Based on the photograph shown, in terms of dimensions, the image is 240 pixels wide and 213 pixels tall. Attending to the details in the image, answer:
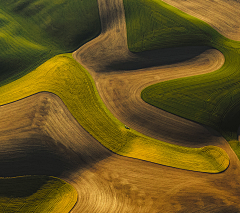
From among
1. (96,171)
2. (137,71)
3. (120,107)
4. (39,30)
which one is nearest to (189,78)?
(137,71)

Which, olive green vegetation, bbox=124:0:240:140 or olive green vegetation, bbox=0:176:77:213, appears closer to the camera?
olive green vegetation, bbox=0:176:77:213

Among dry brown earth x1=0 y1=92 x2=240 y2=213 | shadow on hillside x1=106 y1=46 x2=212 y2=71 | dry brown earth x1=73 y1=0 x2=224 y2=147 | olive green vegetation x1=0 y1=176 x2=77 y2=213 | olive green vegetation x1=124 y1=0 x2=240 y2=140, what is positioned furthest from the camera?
shadow on hillside x1=106 y1=46 x2=212 y2=71

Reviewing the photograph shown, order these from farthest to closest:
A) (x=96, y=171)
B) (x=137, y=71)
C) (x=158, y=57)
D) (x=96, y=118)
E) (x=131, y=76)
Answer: (x=158, y=57)
(x=137, y=71)
(x=131, y=76)
(x=96, y=118)
(x=96, y=171)

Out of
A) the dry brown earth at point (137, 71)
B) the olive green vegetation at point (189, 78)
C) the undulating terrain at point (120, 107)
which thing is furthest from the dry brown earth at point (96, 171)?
the olive green vegetation at point (189, 78)

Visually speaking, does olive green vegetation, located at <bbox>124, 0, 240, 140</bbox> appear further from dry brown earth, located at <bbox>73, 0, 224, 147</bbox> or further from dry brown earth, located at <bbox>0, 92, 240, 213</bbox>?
dry brown earth, located at <bbox>0, 92, 240, 213</bbox>

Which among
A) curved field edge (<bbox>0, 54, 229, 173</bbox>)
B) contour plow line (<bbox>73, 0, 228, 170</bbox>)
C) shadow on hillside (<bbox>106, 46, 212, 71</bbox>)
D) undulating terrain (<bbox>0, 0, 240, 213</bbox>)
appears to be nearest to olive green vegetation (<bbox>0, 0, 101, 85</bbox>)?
undulating terrain (<bbox>0, 0, 240, 213</bbox>)

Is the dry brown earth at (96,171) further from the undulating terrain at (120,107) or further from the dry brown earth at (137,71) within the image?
the dry brown earth at (137,71)

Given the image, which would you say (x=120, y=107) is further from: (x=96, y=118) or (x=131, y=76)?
(x=131, y=76)
